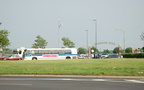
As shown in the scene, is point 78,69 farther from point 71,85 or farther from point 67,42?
point 67,42

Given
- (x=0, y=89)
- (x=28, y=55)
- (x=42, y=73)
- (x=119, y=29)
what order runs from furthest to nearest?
(x=119, y=29)
(x=28, y=55)
(x=42, y=73)
(x=0, y=89)

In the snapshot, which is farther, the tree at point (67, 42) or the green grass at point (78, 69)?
the tree at point (67, 42)

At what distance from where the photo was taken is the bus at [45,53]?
201ft

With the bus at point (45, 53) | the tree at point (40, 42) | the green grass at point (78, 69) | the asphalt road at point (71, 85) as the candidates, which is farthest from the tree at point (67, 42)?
the asphalt road at point (71, 85)

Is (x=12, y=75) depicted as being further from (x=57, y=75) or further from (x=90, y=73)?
(x=90, y=73)

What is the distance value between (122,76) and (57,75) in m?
4.49

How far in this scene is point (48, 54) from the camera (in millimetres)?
62406

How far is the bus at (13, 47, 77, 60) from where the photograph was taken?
201ft

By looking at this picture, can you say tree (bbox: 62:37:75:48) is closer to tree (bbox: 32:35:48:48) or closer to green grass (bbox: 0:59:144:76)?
tree (bbox: 32:35:48:48)

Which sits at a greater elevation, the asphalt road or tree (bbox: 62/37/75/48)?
tree (bbox: 62/37/75/48)

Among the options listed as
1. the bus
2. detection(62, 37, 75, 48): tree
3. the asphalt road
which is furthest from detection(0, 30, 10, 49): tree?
the asphalt road

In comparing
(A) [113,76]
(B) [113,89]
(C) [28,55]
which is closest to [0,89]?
(B) [113,89]

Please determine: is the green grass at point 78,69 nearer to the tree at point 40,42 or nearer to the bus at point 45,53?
the bus at point 45,53

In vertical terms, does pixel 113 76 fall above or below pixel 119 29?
below
